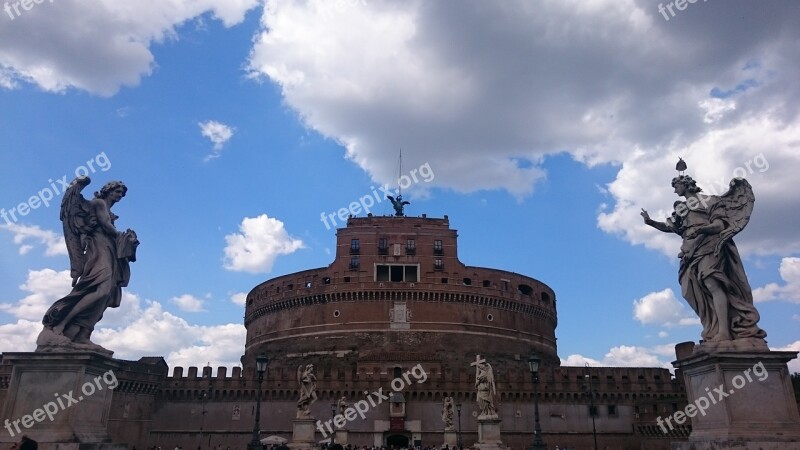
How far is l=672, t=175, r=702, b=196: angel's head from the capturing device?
960cm

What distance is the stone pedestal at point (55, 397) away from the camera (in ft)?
26.5

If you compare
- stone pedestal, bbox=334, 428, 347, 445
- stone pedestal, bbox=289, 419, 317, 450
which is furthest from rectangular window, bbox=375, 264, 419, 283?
stone pedestal, bbox=289, 419, 317, 450

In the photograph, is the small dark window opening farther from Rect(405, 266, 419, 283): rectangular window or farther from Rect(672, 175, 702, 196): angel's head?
Rect(672, 175, 702, 196): angel's head

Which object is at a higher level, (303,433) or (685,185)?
(685,185)

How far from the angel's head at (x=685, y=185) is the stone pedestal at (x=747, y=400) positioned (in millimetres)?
2718

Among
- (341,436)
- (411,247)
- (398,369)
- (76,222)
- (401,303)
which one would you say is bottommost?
(341,436)

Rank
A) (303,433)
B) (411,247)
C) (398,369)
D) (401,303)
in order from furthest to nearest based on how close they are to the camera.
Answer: (411,247), (401,303), (398,369), (303,433)

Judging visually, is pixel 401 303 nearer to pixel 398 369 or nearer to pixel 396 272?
pixel 396 272

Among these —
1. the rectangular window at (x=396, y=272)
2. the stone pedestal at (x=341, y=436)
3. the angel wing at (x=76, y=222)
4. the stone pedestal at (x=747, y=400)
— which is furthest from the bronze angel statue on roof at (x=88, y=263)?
the rectangular window at (x=396, y=272)

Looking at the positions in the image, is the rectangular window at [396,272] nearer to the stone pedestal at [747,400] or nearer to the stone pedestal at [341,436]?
the stone pedestal at [341,436]

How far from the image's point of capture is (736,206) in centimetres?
897

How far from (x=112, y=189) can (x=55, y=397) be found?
328 cm

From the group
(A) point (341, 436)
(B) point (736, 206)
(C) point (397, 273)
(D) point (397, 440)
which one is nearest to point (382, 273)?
(C) point (397, 273)

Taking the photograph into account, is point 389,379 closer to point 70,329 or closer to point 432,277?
point 432,277
